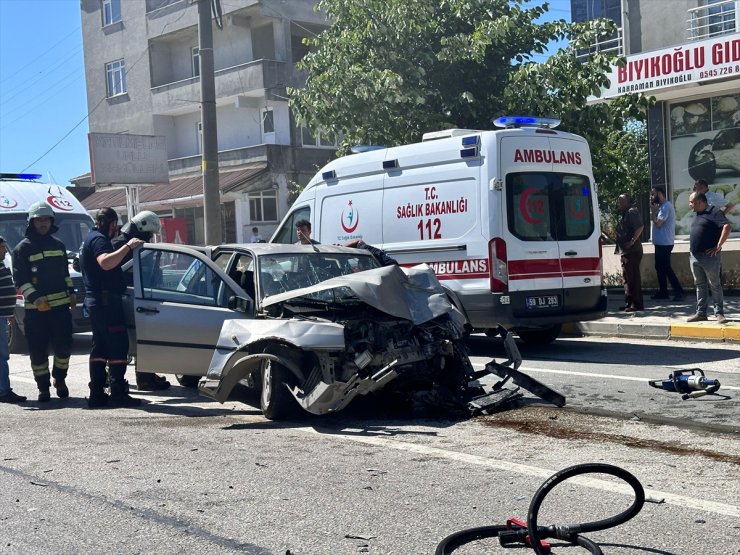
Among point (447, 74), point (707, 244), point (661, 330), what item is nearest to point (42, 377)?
point (661, 330)

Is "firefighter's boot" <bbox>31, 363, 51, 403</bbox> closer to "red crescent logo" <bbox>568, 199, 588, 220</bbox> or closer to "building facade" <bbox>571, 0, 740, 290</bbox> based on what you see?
"red crescent logo" <bbox>568, 199, 588, 220</bbox>

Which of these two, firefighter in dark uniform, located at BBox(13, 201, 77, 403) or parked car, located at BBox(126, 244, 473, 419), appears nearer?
parked car, located at BBox(126, 244, 473, 419)

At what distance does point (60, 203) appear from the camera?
14820 mm

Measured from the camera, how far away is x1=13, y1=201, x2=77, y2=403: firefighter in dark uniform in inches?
341

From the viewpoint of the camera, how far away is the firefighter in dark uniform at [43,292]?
8.66 metres

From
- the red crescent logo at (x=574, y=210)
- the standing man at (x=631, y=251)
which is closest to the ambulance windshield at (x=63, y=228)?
the red crescent logo at (x=574, y=210)

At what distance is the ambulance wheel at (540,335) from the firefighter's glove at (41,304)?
19.5 ft

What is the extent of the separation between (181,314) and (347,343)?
1.99 m

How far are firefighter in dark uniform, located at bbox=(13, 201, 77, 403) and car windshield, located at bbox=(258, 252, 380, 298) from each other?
202 cm

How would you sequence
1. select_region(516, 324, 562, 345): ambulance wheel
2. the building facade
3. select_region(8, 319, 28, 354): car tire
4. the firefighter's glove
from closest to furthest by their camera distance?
1. the firefighter's glove
2. select_region(516, 324, 562, 345): ambulance wheel
3. select_region(8, 319, 28, 354): car tire
4. the building facade

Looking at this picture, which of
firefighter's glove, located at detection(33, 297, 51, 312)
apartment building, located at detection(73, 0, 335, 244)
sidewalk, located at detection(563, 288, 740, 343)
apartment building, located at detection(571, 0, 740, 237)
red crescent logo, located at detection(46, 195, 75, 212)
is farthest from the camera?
apartment building, located at detection(73, 0, 335, 244)

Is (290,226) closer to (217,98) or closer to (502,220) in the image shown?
(502,220)

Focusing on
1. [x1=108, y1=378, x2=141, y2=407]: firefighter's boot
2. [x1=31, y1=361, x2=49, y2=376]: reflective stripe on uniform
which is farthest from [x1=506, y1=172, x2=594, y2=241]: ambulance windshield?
[x1=31, y1=361, x2=49, y2=376]: reflective stripe on uniform

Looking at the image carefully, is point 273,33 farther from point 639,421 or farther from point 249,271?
point 639,421
